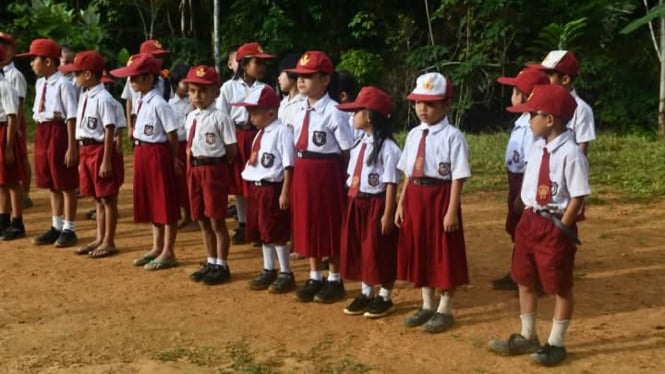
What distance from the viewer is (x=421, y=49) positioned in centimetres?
1559

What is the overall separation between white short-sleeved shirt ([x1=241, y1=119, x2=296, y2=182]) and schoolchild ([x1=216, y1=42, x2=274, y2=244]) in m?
1.38

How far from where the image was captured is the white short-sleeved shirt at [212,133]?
18.5 feet

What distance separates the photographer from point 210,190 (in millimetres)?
5676

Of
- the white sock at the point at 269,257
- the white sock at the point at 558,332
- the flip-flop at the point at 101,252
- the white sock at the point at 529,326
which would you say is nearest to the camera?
the white sock at the point at 558,332

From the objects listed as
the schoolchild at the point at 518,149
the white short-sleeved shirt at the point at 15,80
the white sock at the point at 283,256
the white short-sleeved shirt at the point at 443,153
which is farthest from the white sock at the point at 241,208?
the white short-sleeved shirt at the point at 443,153

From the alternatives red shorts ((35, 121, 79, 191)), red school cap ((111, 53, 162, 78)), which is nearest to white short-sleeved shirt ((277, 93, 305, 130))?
red school cap ((111, 53, 162, 78))

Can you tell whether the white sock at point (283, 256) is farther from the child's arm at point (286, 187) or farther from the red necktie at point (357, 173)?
the red necktie at point (357, 173)

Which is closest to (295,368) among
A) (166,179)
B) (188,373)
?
(188,373)

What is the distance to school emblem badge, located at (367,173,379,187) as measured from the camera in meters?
4.94

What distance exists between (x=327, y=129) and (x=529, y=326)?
1794mm

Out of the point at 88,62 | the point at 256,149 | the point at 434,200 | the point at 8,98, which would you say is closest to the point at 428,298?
the point at 434,200

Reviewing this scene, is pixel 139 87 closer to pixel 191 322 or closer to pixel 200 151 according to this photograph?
pixel 200 151

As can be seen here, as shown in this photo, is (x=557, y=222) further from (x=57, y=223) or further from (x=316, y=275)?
(x=57, y=223)

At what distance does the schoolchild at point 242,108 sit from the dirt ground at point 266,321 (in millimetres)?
504
